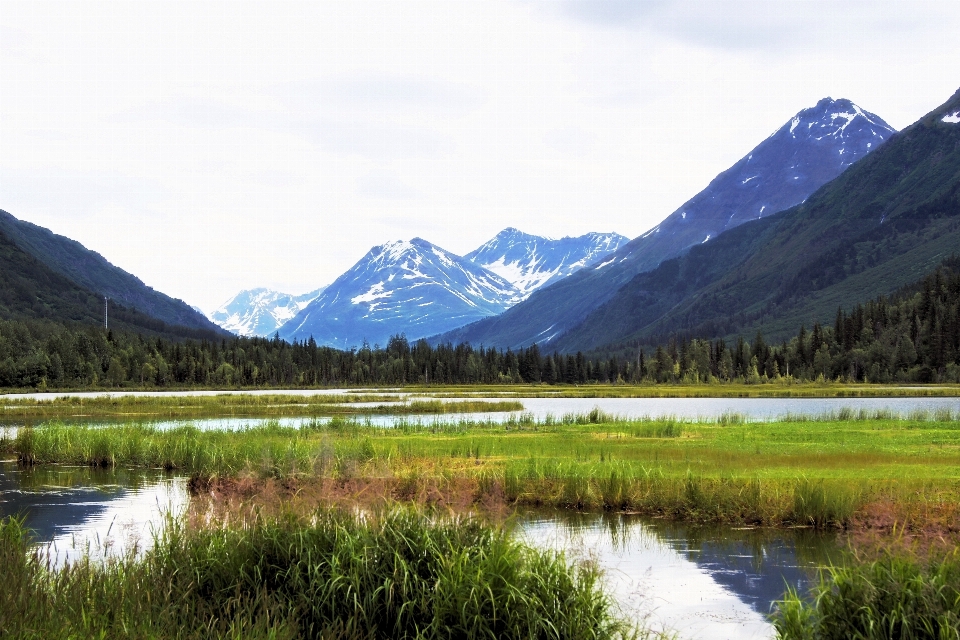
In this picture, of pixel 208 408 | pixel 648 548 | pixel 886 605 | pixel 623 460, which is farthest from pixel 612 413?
pixel 886 605

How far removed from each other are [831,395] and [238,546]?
126 meters

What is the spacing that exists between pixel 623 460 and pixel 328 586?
2524 cm

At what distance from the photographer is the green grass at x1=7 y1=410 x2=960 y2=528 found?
29.4m

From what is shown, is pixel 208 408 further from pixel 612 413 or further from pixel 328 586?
pixel 328 586

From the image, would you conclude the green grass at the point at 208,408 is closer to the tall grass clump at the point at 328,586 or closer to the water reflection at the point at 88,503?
the water reflection at the point at 88,503

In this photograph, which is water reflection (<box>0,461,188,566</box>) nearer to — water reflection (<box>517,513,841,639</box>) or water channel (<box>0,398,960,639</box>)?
water channel (<box>0,398,960,639</box>)

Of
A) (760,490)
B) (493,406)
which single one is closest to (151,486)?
(760,490)

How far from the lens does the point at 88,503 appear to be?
3409 cm

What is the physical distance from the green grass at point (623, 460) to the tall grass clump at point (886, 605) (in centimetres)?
1016

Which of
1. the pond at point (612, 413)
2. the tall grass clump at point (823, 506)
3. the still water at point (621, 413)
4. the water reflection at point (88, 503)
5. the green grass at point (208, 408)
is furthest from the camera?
the green grass at point (208, 408)

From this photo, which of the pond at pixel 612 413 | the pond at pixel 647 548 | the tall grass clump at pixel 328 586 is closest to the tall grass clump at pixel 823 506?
the pond at pixel 647 548

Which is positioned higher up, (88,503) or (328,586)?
(328,586)

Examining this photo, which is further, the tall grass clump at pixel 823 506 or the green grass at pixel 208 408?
the green grass at pixel 208 408

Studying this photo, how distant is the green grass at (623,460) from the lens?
29.4m
